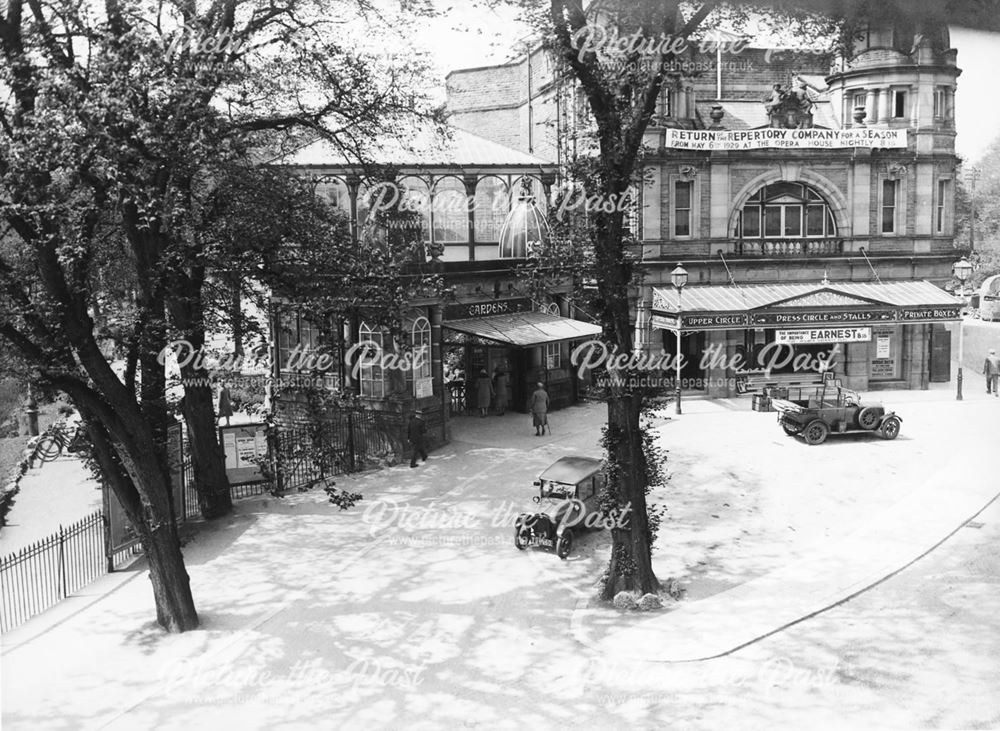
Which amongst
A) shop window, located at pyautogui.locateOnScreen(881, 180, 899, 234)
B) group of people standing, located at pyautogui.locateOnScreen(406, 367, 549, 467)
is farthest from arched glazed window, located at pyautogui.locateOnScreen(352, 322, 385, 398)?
shop window, located at pyautogui.locateOnScreen(881, 180, 899, 234)

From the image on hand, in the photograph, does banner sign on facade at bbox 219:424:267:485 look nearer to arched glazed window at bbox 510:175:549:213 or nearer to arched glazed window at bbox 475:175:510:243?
arched glazed window at bbox 510:175:549:213

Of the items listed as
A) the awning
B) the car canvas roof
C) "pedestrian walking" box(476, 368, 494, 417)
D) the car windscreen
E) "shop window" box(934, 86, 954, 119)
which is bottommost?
the car windscreen

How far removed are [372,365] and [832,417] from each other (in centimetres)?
1238

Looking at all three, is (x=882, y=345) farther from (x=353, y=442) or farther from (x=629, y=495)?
(x=629, y=495)

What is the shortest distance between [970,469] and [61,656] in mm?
19475

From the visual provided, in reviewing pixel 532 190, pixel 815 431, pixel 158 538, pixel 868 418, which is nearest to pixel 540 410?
pixel 815 431

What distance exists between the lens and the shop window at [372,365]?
23.2 metres

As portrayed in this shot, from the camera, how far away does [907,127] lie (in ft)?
105

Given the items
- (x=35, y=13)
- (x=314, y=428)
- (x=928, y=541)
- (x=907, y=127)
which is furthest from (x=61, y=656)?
(x=907, y=127)

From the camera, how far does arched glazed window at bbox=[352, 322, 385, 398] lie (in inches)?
912

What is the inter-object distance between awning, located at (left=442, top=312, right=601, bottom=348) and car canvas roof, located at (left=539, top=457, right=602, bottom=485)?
8.44 meters

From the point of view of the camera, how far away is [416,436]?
73.3ft

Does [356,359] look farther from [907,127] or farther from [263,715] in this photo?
[907,127]

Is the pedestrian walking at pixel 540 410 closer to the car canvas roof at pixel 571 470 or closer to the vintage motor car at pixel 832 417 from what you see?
the vintage motor car at pixel 832 417
